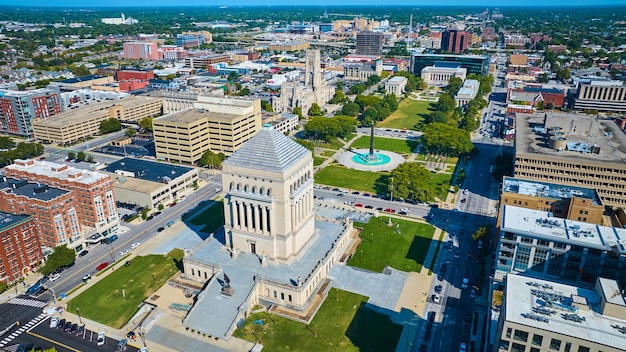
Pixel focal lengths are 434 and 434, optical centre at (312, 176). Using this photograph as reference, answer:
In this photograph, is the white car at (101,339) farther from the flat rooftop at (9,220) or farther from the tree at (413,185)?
the tree at (413,185)

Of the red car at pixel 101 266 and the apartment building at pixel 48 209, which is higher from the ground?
the apartment building at pixel 48 209

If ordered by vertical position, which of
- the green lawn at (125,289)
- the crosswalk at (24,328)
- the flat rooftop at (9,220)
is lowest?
the green lawn at (125,289)

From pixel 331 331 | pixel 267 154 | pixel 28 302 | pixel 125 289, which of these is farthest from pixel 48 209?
pixel 331 331

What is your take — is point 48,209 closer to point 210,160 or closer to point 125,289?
point 125,289

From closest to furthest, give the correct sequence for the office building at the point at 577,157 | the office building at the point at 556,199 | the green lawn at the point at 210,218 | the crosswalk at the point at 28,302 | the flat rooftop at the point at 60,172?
the crosswalk at the point at 28,302 → the office building at the point at 556,199 → the flat rooftop at the point at 60,172 → the green lawn at the point at 210,218 → the office building at the point at 577,157

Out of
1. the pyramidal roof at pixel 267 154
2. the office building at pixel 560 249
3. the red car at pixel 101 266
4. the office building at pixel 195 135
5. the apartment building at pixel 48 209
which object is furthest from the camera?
the office building at pixel 195 135

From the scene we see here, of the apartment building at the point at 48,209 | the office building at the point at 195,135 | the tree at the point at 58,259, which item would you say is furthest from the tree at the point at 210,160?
the tree at the point at 58,259

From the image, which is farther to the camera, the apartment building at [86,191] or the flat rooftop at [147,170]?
the flat rooftop at [147,170]
